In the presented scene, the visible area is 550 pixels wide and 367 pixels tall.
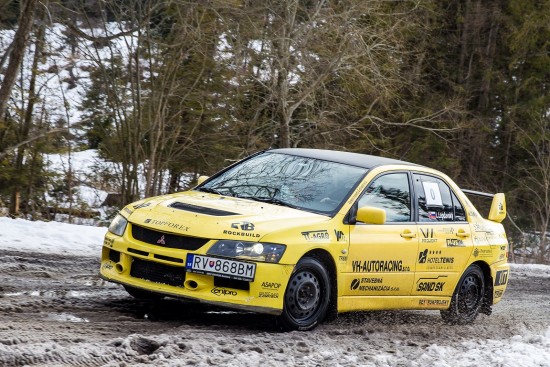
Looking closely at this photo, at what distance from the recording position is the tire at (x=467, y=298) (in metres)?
9.18

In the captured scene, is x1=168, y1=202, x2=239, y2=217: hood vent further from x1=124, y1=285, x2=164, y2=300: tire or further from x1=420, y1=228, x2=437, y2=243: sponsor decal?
x1=420, y1=228, x2=437, y2=243: sponsor decal

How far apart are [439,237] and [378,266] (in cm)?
104

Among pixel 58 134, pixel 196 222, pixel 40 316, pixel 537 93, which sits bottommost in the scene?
pixel 40 316

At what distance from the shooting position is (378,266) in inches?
314

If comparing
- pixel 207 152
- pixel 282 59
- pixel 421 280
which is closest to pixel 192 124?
pixel 207 152

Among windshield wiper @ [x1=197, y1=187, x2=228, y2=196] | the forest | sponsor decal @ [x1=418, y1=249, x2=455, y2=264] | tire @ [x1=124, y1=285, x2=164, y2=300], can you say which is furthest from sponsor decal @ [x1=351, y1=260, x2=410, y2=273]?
the forest

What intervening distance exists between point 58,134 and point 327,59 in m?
7.29

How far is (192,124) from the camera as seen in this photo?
2516 cm

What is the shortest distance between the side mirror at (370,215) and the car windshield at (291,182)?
0.72ft

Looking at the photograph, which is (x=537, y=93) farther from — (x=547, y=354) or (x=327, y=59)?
(x=547, y=354)

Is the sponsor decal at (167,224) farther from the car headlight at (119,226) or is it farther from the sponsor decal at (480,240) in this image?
the sponsor decal at (480,240)

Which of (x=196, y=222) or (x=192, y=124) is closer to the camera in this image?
(x=196, y=222)

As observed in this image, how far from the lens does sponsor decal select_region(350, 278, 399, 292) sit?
777 cm

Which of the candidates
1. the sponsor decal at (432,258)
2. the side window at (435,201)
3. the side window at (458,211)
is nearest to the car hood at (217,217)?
the sponsor decal at (432,258)
